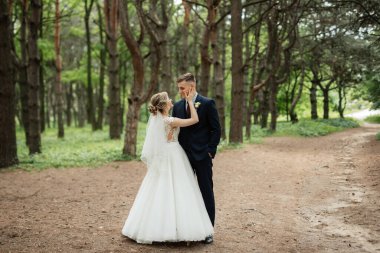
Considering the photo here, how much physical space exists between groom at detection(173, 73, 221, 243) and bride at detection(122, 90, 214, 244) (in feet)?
0.32

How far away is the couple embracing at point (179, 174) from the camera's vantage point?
5.13m

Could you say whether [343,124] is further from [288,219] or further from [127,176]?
[288,219]

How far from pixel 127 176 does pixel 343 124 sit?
24867mm

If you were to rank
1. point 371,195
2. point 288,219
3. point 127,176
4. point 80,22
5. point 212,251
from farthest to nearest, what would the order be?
point 80,22
point 127,176
point 371,195
point 288,219
point 212,251

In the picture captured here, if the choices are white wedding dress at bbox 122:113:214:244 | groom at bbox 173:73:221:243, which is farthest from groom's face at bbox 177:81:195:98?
white wedding dress at bbox 122:113:214:244

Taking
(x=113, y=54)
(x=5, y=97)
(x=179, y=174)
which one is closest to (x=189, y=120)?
(x=179, y=174)

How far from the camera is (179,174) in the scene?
5285 mm

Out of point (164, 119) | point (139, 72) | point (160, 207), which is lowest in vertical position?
point (160, 207)

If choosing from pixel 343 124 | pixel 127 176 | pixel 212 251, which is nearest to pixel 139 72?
pixel 127 176

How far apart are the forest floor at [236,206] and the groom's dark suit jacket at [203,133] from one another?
4.34 feet

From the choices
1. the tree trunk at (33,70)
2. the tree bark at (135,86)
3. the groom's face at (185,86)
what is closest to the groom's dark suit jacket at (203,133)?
the groom's face at (185,86)

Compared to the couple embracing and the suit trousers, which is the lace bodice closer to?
the couple embracing

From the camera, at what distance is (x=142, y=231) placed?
520cm

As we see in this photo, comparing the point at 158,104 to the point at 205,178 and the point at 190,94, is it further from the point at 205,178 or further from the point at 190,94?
the point at 205,178
